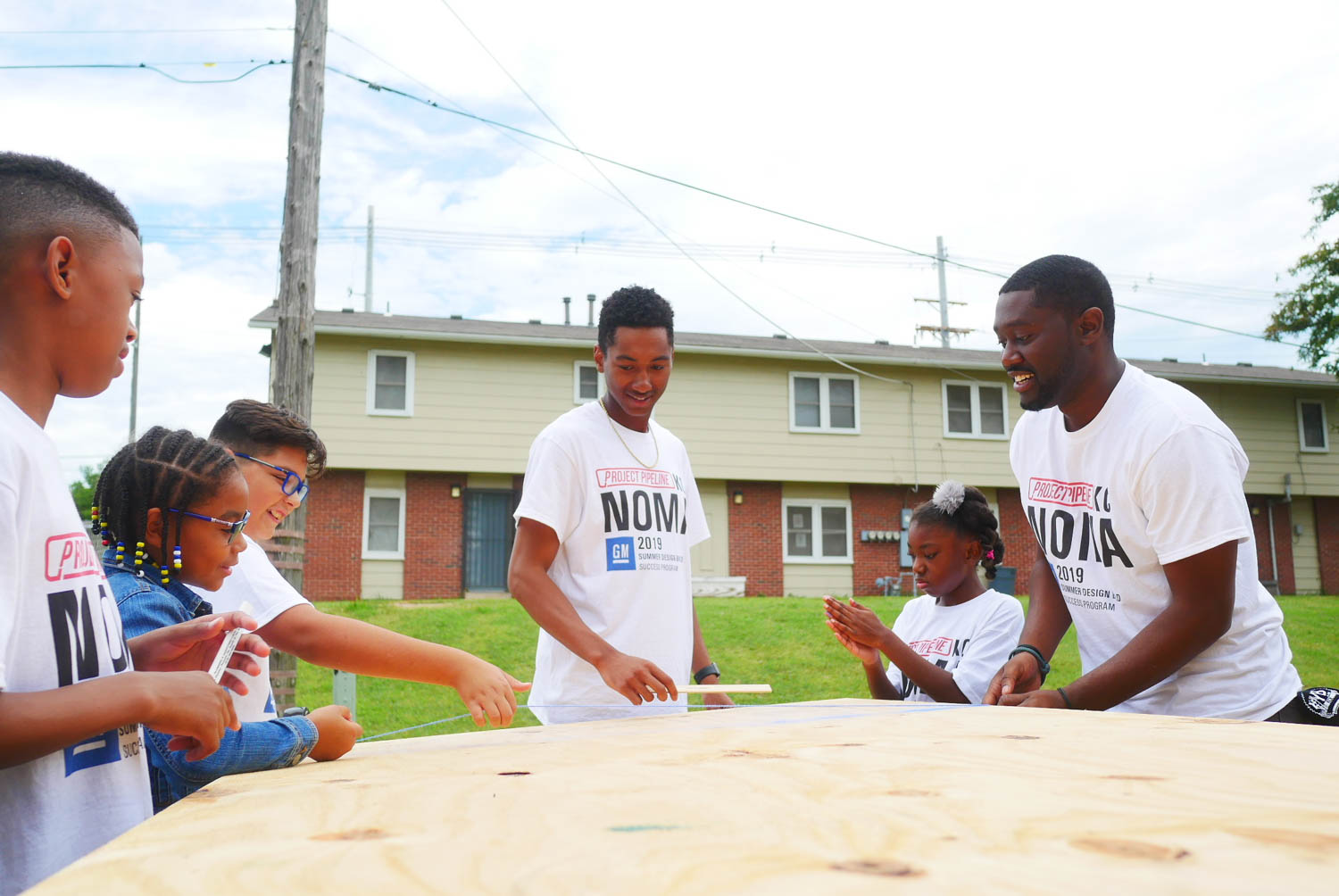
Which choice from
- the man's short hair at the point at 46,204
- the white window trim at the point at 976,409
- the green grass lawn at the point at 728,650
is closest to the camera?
the man's short hair at the point at 46,204

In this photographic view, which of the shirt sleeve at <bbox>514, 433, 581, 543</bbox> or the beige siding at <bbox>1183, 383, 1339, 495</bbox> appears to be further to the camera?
the beige siding at <bbox>1183, 383, 1339, 495</bbox>

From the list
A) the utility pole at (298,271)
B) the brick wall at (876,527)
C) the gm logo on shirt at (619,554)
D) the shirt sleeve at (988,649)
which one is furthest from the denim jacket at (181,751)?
the brick wall at (876,527)

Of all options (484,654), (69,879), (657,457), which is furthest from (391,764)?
(484,654)

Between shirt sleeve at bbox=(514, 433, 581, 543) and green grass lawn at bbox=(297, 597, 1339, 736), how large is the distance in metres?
4.84

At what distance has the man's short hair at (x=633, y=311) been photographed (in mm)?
3131

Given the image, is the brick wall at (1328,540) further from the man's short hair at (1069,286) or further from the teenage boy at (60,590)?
the teenage boy at (60,590)

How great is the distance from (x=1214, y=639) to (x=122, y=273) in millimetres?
2388

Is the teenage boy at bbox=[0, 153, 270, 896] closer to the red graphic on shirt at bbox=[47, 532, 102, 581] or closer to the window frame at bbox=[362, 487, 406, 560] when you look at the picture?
the red graphic on shirt at bbox=[47, 532, 102, 581]

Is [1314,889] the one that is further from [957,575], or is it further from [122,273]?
[957,575]

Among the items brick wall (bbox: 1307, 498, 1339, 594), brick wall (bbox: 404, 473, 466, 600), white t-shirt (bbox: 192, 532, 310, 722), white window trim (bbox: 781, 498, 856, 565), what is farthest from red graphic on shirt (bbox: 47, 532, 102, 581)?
brick wall (bbox: 1307, 498, 1339, 594)

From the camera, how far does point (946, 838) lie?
85 cm

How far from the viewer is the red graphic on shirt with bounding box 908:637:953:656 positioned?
3.21 meters

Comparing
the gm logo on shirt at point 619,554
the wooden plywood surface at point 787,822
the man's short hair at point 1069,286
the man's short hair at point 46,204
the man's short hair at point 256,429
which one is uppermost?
the man's short hair at point 1069,286

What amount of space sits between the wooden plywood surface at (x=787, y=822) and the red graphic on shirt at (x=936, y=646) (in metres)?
1.56
